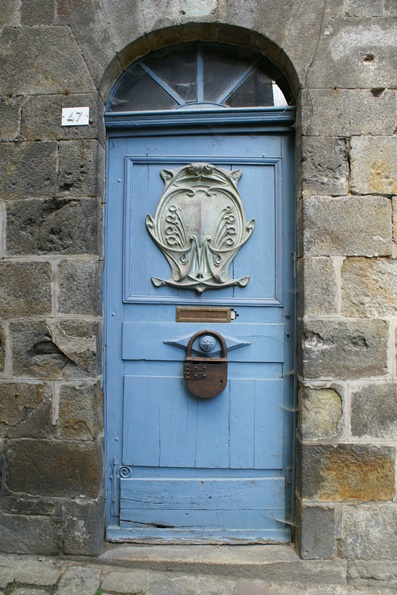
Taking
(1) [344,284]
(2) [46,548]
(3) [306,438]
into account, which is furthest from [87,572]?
(1) [344,284]

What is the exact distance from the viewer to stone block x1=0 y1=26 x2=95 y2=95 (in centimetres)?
262

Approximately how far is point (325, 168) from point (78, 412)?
202 cm

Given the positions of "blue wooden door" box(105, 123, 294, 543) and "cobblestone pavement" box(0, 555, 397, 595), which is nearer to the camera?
"cobblestone pavement" box(0, 555, 397, 595)

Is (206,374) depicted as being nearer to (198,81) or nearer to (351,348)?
(351,348)

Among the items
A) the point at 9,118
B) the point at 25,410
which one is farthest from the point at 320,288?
the point at 9,118

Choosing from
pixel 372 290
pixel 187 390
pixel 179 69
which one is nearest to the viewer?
pixel 372 290

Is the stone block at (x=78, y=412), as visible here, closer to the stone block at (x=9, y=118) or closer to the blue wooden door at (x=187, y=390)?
the blue wooden door at (x=187, y=390)

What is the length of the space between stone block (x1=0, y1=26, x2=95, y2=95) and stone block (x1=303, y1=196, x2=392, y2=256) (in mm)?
1542

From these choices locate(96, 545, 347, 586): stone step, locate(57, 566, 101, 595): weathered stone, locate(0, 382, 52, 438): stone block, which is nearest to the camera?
locate(57, 566, 101, 595): weathered stone

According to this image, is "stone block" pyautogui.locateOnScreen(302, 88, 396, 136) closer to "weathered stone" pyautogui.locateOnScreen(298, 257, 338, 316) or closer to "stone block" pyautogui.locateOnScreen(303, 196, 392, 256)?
"stone block" pyautogui.locateOnScreen(303, 196, 392, 256)

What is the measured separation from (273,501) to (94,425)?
1.19 metres

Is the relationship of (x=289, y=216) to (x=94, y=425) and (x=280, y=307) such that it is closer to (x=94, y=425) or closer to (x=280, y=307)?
(x=280, y=307)

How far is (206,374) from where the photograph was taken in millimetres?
2658

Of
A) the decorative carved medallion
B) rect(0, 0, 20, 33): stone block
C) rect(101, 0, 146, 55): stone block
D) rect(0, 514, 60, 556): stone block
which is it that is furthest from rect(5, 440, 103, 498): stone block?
rect(0, 0, 20, 33): stone block
